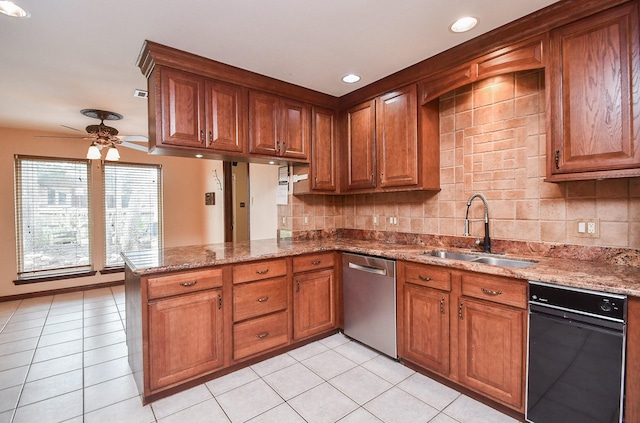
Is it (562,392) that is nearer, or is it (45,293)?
(562,392)

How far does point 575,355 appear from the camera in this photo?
1551 mm

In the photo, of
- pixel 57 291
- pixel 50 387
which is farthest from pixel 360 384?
pixel 57 291

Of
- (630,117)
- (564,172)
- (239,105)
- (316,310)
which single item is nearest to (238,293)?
(316,310)

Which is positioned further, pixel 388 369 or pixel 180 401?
pixel 388 369

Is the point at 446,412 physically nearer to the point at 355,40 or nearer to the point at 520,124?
the point at 520,124

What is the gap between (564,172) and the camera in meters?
1.87

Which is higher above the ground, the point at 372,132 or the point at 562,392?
the point at 372,132

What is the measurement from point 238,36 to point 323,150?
1472 mm

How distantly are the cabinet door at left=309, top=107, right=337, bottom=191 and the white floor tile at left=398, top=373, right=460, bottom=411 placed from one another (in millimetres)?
1979

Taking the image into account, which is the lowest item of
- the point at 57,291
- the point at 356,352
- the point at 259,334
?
the point at 356,352

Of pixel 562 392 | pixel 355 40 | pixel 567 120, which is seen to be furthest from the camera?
pixel 355 40

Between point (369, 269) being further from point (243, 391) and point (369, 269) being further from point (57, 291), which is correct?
point (57, 291)

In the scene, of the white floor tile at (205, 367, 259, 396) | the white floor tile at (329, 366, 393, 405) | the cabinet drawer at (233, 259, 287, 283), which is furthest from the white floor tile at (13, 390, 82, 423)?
the white floor tile at (329, 366, 393, 405)

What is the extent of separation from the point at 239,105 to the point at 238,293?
163 cm
